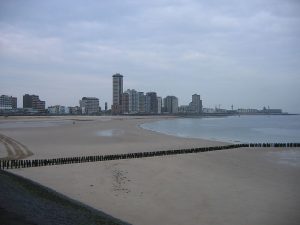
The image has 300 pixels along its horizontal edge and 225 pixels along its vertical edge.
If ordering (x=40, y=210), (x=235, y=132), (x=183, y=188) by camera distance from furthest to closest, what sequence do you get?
(x=235, y=132) → (x=183, y=188) → (x=40, y=210)

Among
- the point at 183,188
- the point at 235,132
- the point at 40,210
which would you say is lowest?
the point at 235,132

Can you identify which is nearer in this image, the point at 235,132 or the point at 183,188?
the point at 183,188

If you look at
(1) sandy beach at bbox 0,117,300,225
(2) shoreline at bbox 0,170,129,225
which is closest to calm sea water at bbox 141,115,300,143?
(1) sandy beach at bbox 0,117,300,225

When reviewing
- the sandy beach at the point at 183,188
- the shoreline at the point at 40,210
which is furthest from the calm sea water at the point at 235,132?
the shoreline at the point at 40,210

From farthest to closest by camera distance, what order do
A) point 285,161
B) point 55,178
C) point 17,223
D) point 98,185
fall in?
point 285,161
point 55,178
point 98,185
point 17,223

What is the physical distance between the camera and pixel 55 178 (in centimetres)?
2320

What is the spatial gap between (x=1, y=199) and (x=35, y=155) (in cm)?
2279

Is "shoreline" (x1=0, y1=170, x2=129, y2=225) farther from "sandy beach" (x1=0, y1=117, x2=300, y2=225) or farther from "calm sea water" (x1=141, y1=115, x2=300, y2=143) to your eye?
"calm sea water" (x1=141, y1=115, x2=300, y2=143)

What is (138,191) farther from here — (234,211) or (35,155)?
(35,155)

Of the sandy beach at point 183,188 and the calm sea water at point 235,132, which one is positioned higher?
the sandy beach at point 183,188

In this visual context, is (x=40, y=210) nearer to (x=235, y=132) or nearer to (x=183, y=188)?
(x=183, y=188)

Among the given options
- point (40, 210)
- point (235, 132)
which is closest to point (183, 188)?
point (40, 210)

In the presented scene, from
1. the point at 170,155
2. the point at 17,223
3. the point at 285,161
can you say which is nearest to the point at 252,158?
the point at 285,161

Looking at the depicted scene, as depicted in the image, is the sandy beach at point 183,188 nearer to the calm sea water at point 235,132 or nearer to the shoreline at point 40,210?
the shoreline at point 40,210
